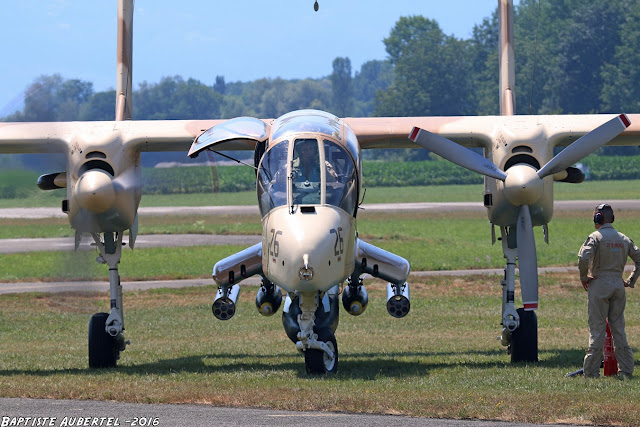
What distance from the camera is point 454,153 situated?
15.0m

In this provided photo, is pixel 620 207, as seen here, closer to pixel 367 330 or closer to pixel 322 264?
pixel 367 330

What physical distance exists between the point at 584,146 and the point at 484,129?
1660mm

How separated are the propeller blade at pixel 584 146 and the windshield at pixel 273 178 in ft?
12.0

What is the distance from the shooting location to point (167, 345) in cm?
1903

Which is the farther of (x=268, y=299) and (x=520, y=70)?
(x=520, y=70)

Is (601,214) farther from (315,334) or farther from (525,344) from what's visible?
(315,334)

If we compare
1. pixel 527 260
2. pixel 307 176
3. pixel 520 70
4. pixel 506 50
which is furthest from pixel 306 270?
pixel 520 70

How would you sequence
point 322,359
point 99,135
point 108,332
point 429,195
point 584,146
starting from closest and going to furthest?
point 322,359 → point 584,146 → point 108,332 → point 99,135 → point 429,195

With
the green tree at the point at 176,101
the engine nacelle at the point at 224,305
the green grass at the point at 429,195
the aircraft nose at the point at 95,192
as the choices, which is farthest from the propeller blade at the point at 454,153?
the green tree at the point at 176,101

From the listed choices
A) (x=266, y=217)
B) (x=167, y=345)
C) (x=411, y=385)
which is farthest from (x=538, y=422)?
(x=167, y=345)

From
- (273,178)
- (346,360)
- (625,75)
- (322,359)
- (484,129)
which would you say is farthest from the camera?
(625,75)

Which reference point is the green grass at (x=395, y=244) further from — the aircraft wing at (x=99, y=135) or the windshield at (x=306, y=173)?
the windshield at (x=306, y=173)

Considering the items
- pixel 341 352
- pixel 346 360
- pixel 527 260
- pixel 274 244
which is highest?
pixel 274 244

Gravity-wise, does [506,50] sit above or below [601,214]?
above
